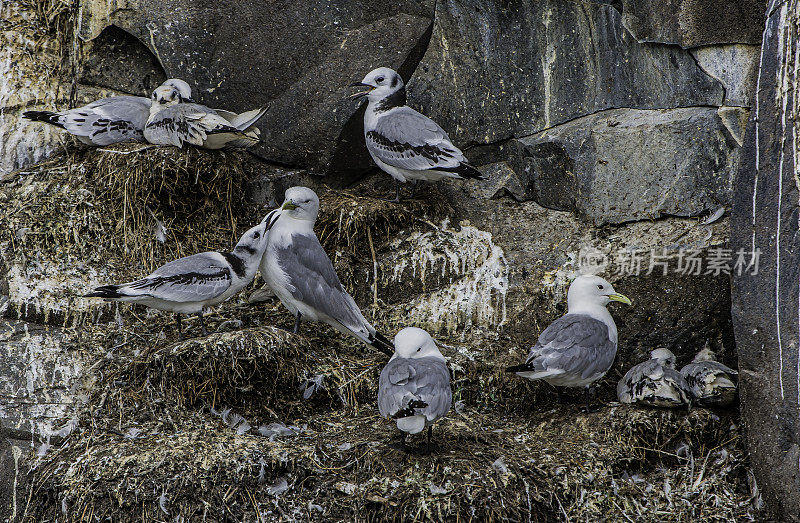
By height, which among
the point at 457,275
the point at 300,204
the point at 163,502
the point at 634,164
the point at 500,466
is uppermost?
the point at 634,164

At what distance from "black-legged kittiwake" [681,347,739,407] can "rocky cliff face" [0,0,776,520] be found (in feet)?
0.38

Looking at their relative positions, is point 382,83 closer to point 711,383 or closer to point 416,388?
point 416,388

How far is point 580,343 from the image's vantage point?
5.37 metres

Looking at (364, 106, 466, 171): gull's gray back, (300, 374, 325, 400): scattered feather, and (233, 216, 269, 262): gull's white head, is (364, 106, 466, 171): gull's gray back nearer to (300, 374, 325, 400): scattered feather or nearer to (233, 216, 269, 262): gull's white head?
(233, 216, 269, 262): gull's white head

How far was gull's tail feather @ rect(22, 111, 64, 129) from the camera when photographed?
640 centimetres

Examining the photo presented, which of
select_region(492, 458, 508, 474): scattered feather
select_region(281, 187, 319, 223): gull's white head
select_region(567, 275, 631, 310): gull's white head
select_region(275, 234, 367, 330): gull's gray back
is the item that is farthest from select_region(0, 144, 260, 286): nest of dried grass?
select_region(492, 458, 508, 474): scattered feather

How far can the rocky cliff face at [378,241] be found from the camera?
4953 mm

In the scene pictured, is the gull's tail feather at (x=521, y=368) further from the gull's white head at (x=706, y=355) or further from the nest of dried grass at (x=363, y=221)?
the nest of dried grass at (x=363, y=221)

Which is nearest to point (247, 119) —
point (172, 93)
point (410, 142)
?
point (172, 93)

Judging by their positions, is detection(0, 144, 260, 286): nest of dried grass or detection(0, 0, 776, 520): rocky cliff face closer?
detection(0, 0, 776, 520): rocky cliff face

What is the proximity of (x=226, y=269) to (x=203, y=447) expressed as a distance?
1165 millimetres

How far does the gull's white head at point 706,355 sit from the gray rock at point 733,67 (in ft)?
5.77

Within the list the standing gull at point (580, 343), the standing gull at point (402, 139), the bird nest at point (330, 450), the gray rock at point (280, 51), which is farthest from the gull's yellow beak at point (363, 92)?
the standing gull at point (580, 343)

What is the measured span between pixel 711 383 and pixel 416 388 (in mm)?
1898
